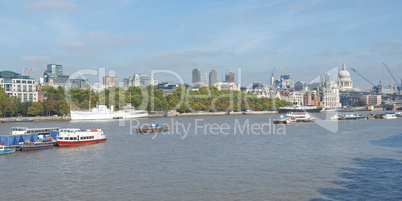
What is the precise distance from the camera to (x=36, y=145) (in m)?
31.3

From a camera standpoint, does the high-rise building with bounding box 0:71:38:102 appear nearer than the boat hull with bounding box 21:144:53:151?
No

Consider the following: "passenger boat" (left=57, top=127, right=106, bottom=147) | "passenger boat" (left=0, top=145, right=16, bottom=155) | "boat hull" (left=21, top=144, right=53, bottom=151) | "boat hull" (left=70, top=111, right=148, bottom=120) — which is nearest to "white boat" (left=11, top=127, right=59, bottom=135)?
"passenger boat" (left=57, top=127, right=106, bottom=147)

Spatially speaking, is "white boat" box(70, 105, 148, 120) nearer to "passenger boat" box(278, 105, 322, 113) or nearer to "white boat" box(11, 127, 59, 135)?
"white boat" box(11, 127, 59, 135)

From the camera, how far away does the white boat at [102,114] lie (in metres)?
75.3

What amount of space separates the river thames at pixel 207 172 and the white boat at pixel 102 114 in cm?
4355

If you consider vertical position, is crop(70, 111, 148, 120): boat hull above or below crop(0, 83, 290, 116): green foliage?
below

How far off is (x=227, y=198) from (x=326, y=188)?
5.02 m

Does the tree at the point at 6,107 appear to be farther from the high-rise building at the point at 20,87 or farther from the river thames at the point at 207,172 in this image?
the river thames at the point at 207,172

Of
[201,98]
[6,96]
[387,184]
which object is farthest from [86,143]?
[201,98]

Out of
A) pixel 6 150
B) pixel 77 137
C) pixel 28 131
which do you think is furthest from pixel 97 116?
pixel 6 150

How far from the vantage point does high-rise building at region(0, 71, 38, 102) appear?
85875mm

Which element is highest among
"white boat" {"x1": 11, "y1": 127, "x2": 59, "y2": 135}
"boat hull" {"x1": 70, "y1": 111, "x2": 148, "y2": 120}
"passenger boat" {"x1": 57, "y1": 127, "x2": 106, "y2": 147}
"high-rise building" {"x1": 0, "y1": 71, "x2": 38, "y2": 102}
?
"high-rise building" {"x1": 0, "y1": 71, "x2": 38, "y2": 102}

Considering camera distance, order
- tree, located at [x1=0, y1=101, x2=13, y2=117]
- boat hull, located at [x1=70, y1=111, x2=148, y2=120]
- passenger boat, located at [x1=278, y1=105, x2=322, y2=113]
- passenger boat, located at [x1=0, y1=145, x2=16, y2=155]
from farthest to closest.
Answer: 1. passenger boat, located at [x1=278, y1=105, x2=322, y2=113]
2. boat hull, located at [x1=70, y1=111, x2=148, y2=120]
3. tree, located at [x1=0, y1=101, x2=13, y2=117]
4. passenger boat, located at [x1=0, y1=145, x2=16, y2=155]

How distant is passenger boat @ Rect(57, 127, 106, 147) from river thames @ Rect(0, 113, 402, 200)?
1.01 m
